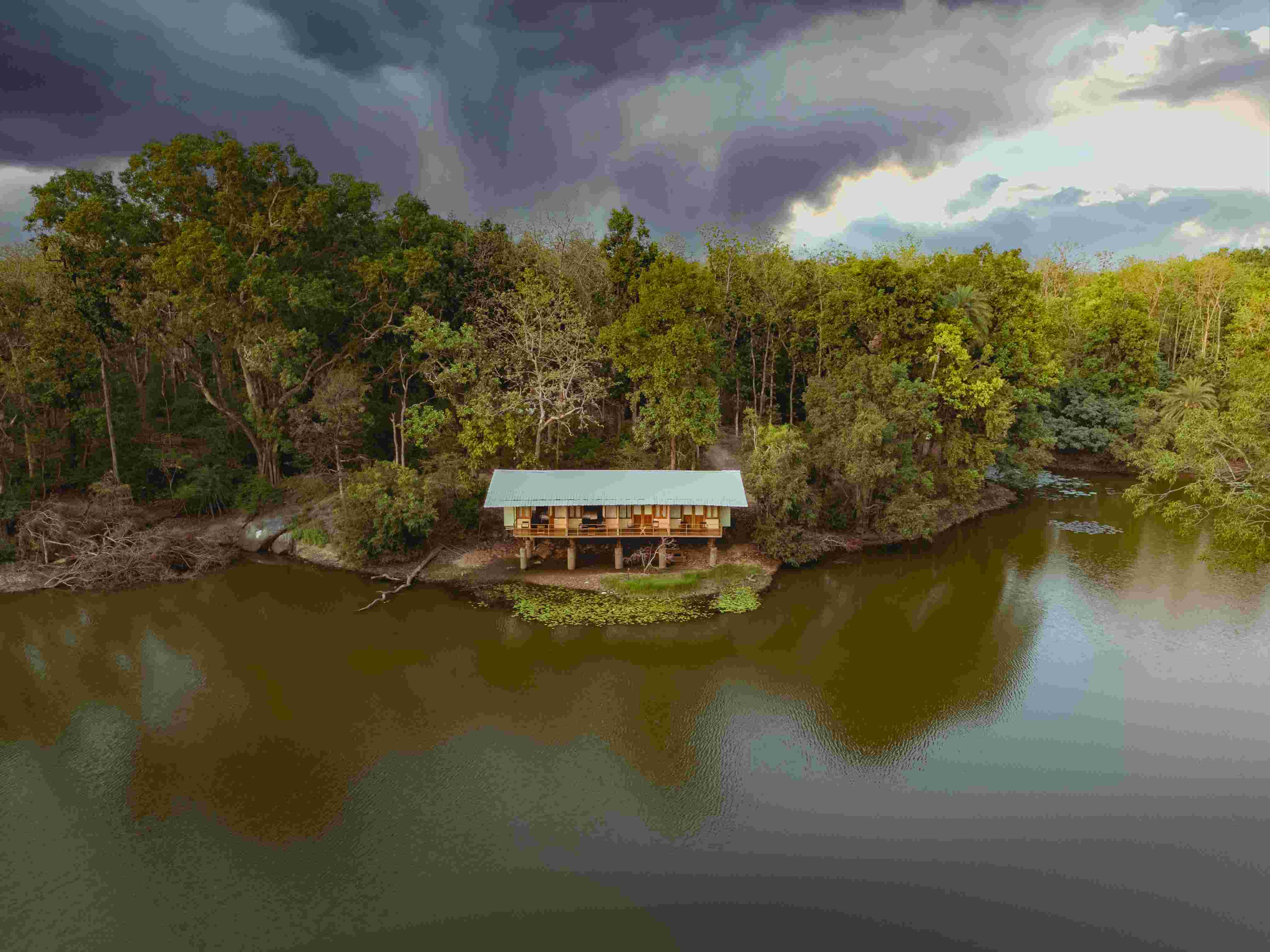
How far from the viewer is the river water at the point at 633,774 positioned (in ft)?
40.2

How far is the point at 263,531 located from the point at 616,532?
16.8m

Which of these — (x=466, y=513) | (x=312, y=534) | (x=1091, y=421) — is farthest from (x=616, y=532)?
(x=1091, y=421)

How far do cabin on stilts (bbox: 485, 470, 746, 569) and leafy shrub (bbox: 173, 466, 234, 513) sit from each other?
47.1 feet

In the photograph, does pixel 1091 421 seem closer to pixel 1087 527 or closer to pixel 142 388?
pixel 1087 527

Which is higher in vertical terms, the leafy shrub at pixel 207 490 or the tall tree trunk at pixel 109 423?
the tall tree trunk at pixel 109 423

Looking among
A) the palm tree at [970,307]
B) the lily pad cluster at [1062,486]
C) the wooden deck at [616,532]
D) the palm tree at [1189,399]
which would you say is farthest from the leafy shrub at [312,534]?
the palm tree at [1189,399]

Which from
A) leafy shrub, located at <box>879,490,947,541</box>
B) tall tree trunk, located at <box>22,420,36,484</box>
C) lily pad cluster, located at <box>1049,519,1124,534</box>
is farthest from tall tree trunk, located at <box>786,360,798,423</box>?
tall tree trunk, located at <box>22,420,36,484</box>

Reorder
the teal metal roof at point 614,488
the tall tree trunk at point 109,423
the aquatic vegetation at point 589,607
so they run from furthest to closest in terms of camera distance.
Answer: the tall tree trunk at point 109,423, the teal metal roof at point 614,488, the aquatic vegetation at point 589,607

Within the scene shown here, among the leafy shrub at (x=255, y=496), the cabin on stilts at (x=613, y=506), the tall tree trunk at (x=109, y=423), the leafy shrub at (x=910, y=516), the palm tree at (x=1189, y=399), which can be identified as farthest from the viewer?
the palm tree at (x=1189, y=399)

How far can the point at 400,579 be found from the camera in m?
27.1

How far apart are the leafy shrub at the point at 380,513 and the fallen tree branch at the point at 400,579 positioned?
1105 millimetres

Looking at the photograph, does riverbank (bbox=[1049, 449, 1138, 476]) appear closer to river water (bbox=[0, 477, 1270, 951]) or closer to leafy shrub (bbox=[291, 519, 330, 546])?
river water (bbox=[0, 477, 1270, 951])

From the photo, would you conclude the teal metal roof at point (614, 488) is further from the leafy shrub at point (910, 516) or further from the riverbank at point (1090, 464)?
the riverbank at point (1090, 464)

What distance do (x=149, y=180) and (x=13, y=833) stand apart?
25478 mm
